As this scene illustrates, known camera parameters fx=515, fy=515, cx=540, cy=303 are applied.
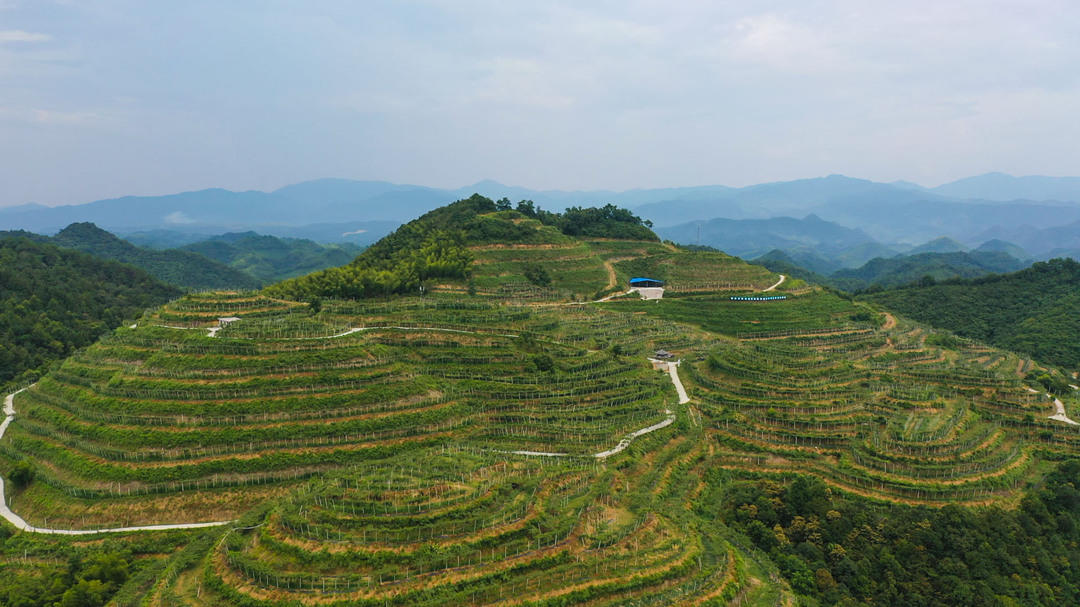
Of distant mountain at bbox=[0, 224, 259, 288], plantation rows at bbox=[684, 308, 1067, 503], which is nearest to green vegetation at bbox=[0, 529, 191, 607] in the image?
plantation rows at bbox=[684, 308, 1067, 503]

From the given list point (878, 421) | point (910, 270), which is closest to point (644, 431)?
point (878, 421)

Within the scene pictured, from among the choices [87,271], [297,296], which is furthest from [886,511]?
[87,271]

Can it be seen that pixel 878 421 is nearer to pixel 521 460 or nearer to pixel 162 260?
pixel 521 460

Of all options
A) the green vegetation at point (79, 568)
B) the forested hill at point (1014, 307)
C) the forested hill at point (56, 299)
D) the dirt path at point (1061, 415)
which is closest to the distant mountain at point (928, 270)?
the forested hill at point (1014, 307)

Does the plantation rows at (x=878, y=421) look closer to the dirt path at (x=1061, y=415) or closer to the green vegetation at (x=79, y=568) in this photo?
the dirt path at (x=1061, y=415)

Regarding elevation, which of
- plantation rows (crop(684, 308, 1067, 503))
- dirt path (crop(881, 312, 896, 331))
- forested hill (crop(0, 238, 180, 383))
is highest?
forested hill (crop(0, 238, 180, 383))

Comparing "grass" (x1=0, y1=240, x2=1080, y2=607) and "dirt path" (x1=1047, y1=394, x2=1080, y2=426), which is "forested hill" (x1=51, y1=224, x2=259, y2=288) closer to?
"grass" (x1=0, y1=240, x2=1080, y2=607)
